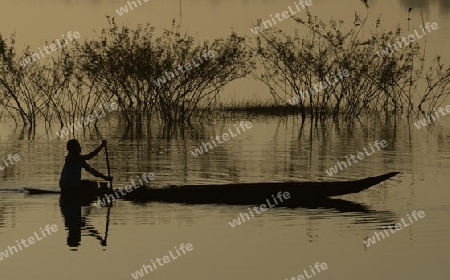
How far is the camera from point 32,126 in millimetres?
47219

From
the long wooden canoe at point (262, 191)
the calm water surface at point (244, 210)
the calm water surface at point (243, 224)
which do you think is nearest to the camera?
the calm water surface at point (243, 224)

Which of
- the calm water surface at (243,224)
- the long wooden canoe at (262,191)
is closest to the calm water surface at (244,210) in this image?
the calm water surface at (243,224)

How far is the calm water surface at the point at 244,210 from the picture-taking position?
64.4ft

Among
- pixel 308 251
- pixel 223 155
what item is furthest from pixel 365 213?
pixel 223 155

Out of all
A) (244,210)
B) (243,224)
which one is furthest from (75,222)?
(244,210)

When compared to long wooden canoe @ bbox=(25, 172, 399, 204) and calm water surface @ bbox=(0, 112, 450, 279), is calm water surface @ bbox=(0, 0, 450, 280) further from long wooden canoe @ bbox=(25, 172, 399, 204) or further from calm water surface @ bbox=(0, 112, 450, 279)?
long wooden canoe @ bbox=(25, 172, 399, 204)

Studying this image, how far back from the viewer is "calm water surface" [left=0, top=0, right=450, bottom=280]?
19.6 metres

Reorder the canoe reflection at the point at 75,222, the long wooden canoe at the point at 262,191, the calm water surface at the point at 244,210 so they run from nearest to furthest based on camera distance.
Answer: the calm water surface at the point at 244,210, the canoe reflection at the point at 75,222, the long wooden canoe at the point at 262,191

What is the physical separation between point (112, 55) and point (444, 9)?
5707 cm

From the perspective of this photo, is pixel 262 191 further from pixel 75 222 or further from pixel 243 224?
pixel 75 222

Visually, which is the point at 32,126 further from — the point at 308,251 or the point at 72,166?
the point at 308,251

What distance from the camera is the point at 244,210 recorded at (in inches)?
989

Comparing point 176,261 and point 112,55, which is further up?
point 112,55

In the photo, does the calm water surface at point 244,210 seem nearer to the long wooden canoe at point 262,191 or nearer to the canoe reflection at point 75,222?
the canoe reflection at point 75,222
